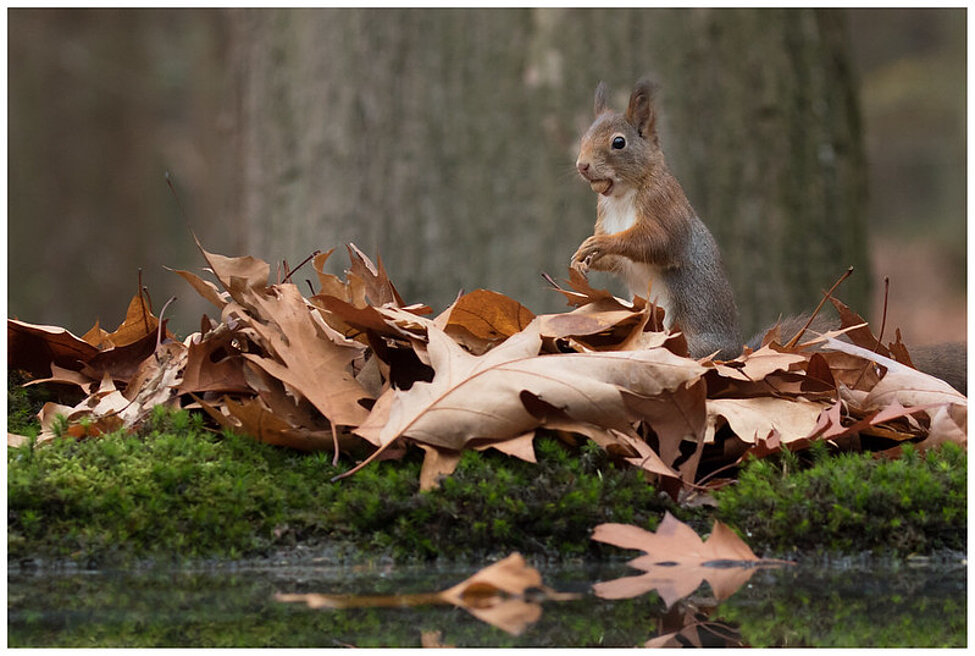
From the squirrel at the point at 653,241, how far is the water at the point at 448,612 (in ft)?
4.93

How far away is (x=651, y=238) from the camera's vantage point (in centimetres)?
355

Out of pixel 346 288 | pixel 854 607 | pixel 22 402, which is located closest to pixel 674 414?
pixel 854 607

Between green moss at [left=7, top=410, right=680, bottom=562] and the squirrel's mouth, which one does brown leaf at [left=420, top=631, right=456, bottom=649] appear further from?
the squirrel's mouth

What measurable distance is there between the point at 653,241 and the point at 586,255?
210 mm

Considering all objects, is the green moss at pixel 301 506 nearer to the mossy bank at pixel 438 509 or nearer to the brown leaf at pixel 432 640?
the mossy bank at pixel 438 509

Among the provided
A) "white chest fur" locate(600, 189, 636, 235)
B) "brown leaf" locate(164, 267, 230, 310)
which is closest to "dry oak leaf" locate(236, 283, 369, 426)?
"brown leaf" locate(164, 267, 230, 310)

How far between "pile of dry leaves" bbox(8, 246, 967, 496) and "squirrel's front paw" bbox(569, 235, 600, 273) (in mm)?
655

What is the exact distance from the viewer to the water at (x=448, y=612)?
164 centimetres

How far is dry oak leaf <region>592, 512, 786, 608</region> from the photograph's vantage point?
1970mm

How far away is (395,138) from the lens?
6105mm

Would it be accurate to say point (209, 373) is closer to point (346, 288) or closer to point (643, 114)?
point (346, 288)

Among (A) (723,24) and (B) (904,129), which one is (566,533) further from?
(B) (904,129)

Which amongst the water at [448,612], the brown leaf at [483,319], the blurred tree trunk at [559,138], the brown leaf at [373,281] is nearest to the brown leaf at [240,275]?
the brown leaf at [373,281]

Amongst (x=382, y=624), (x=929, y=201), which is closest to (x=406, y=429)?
(x=382, y=624)
